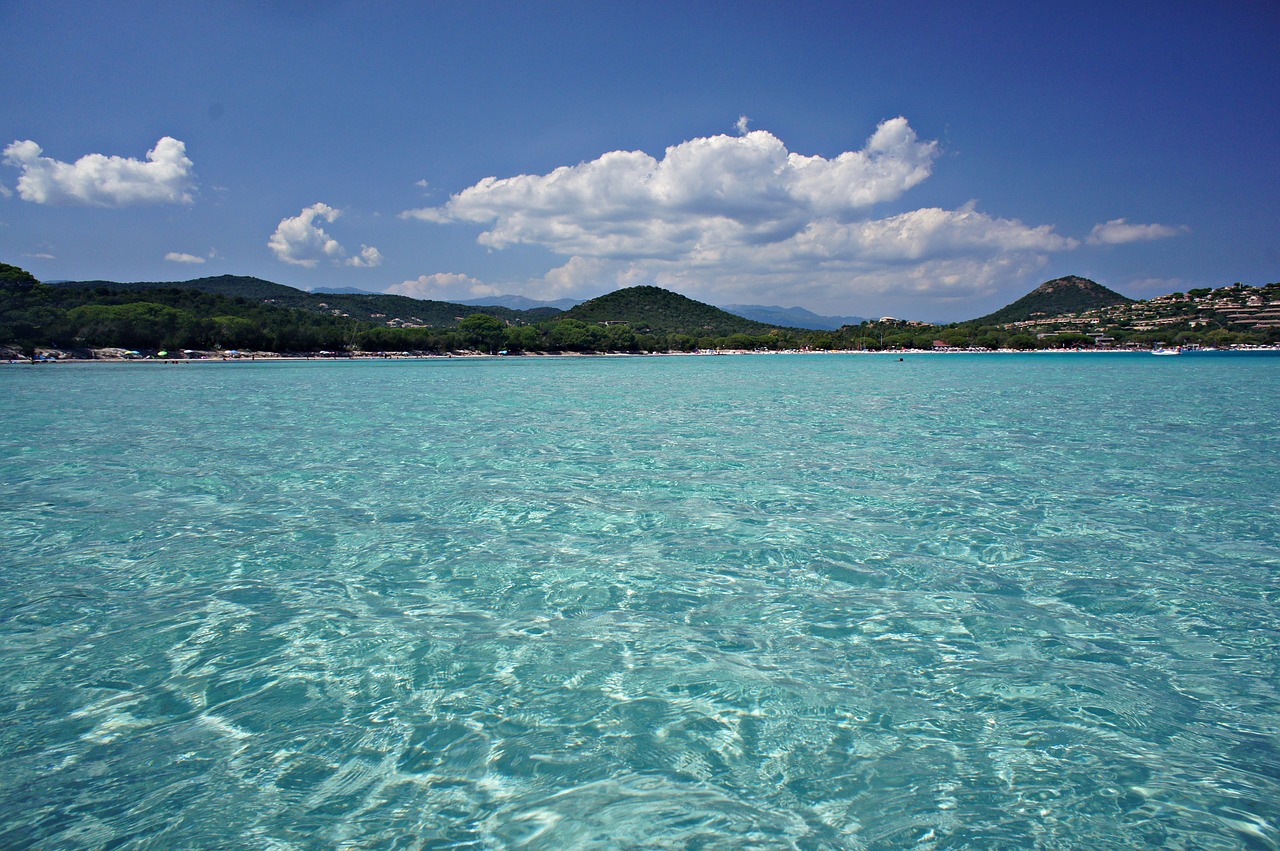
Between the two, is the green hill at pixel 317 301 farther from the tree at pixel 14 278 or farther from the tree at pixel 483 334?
the tree at pixel 14 278

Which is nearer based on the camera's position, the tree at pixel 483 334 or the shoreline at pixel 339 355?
the shoreline at pixel 339 355

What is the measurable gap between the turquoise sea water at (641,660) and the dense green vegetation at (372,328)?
10161 centimetres

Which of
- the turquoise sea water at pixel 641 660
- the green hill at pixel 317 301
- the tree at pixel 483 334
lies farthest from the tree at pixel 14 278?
the turquoise sea water at pixel 641 660

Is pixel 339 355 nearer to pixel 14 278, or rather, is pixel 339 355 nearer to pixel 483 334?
pixel 483 334

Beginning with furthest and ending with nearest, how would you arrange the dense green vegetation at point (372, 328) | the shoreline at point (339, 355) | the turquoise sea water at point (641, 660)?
the dense green vegetation at point (372, 328) < the shoreline at point (339, 355) < the turquoise sea water at point (641, 660)

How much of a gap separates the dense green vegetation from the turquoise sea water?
102 metres

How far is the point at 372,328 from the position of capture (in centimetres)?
12706

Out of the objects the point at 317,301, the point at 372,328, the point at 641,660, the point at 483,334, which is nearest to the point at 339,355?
the point at 372,328

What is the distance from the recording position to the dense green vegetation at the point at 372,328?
89.3 metres

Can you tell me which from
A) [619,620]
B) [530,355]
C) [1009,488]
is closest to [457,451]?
[619,620]

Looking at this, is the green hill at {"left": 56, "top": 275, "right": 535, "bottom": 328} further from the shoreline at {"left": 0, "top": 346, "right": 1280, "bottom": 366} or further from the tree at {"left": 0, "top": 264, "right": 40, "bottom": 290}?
the tree at {"left": 0, "top": 264, "right": 40, "bottom": 290}

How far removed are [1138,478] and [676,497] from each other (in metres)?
8.56

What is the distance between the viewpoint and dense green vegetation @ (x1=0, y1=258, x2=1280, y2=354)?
89.3 m

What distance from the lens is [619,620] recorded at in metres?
5.99
